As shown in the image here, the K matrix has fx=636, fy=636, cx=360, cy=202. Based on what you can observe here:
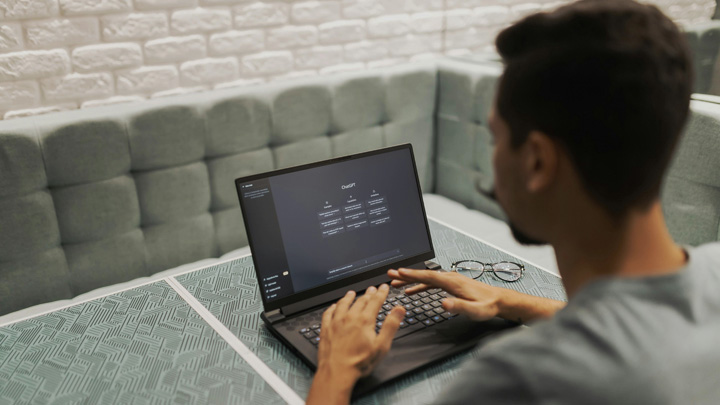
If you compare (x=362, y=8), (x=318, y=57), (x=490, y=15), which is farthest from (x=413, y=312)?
(x=490, y=15)

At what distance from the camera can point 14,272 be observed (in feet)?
5.23

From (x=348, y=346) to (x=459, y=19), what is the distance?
1.90m

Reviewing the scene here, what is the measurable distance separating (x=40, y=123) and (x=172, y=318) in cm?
73

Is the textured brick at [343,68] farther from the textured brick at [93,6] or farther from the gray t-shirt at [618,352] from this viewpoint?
the gray t-shirt at [618,352]

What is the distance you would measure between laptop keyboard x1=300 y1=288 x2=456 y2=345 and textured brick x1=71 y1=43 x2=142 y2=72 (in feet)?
3.77

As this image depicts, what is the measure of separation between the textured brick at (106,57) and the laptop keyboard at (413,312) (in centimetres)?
115

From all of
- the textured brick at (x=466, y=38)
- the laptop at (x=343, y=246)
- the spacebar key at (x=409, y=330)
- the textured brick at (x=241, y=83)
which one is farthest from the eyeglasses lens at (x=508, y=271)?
the textured brick at (x=466, y=38)

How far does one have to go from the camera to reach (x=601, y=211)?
0.64 m

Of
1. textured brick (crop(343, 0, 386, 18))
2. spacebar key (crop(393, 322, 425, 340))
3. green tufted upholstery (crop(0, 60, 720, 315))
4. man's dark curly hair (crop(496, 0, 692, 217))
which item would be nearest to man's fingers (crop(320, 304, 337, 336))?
spacebar key (crop(393, 322, 425, 340))

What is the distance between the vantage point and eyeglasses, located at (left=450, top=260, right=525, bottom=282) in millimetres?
1270

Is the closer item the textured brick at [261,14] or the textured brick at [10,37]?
the textured brick at [10,37]

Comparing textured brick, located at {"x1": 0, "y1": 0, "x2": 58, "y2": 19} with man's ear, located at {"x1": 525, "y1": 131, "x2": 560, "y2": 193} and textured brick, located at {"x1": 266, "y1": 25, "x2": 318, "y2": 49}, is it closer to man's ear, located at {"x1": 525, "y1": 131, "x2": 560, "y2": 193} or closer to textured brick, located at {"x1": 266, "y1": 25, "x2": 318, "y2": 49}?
textured brick, located at {"x1": 266, "y1": 25, "x2": 318, "y2": 49}

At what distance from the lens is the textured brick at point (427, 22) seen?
2.39m

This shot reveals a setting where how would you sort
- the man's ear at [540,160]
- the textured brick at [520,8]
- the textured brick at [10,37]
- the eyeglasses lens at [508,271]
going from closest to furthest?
the man's ear at [540,160]
the eyeglasses lens at [508,271]
the textured brick at [10,37]
the textured brick at [520,8]
